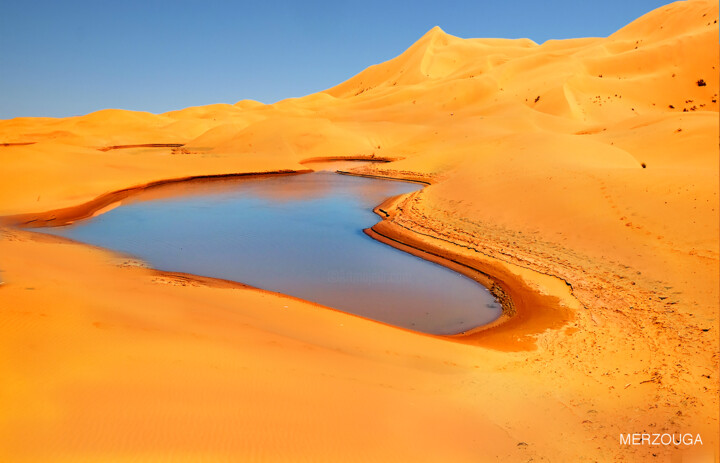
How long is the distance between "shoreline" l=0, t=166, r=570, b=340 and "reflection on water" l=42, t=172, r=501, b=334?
Answer: 33cm

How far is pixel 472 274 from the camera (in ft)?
41.9

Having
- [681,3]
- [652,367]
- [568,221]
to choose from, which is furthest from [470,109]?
[652,367]

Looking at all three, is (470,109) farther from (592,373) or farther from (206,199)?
(592,373)

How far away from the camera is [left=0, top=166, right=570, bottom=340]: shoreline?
359 inches

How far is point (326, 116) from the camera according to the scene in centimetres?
5872

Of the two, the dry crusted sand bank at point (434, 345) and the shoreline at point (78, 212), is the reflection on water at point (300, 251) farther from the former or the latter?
the dry crusted sand bank at point (434, 345)

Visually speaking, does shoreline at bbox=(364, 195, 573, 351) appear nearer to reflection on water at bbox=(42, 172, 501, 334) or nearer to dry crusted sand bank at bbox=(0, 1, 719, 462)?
dry crusted sand bank at bbox=(0, 1, 719, 462)

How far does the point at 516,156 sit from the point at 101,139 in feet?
220

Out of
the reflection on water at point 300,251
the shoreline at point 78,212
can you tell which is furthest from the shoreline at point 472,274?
the reflection on water at point 300,251

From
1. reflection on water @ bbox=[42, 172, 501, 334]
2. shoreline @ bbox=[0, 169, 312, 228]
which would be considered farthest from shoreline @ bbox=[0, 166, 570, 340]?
reflection on water @ bbox=[42, 172, 501, 334]

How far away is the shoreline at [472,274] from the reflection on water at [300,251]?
1.08 feet

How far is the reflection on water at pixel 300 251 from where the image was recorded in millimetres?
10930

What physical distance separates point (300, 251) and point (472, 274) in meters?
5.39

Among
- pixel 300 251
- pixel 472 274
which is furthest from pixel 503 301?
pixel 300 251
